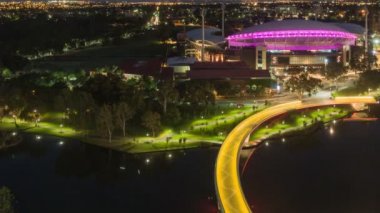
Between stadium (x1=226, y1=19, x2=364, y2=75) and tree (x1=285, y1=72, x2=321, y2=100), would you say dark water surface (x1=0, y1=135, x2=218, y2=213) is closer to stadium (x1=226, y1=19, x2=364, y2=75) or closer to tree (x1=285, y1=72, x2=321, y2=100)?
tree (x1=285, y1=72, x2=321, y2=100)

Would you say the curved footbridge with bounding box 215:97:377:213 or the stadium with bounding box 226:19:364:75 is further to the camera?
the stadium with bounding box 226:19:364:75

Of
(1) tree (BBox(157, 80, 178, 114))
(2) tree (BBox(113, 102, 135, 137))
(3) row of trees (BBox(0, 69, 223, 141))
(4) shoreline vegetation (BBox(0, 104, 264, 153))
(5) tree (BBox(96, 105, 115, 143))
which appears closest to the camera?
(4) shoreline vegetation (BBox(0, 104, 264, 153))

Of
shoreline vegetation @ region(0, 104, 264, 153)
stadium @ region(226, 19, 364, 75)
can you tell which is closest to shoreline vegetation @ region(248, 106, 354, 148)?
shoreline vegetation @ region(0, 104, 264, 153)

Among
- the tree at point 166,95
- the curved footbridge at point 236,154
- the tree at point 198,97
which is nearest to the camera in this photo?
the curved footbridge at point 236,154

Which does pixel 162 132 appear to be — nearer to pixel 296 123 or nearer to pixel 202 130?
pixel 202 130

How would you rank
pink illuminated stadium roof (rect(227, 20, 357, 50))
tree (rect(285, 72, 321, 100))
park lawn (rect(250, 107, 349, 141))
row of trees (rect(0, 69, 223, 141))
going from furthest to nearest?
1. pink illuminated stadium roof (rect(227, 20, 357, 50))
2. tree (rect(285, 72, 321, 100))
3. park lawn (rect(250, 107, 349, 141))
4. row of trees (rect(0, 69, 223, 141))

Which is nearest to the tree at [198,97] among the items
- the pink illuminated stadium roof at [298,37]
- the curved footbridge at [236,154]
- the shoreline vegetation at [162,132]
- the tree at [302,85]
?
the shoreline vegetation at [162,132]

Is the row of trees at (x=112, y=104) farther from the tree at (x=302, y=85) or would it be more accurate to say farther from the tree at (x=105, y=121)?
the tree at (x=302, y=85)

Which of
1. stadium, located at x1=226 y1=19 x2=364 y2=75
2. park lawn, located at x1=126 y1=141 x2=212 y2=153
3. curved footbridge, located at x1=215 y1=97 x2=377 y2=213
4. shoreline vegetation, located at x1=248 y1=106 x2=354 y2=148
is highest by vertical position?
stadium, located at x1=226 y1=19 x2=364 y2=75
